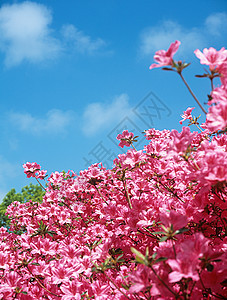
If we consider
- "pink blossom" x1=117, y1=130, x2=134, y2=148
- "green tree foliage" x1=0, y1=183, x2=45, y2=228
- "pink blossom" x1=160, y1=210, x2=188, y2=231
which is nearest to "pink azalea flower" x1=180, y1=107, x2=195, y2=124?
"pink blossom" x1=117, y1=130, x2=134, y2=148

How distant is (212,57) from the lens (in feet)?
5.05

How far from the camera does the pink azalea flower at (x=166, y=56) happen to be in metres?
1.53

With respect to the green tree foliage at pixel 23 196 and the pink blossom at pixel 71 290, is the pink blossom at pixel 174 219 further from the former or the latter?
the green tree foliage at pixel 23 196

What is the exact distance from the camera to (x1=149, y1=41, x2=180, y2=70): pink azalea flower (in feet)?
5.03

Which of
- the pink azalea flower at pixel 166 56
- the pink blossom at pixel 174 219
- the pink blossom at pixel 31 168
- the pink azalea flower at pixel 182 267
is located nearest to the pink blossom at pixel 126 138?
the pink azalea flower at pixel 166 56

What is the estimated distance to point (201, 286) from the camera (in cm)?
146

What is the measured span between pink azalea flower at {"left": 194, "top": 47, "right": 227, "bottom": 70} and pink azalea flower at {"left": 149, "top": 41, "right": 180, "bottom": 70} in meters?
0.14

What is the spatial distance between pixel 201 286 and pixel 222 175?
652 mm

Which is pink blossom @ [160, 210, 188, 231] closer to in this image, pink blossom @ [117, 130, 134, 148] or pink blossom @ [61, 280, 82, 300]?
pink blossom @ [61, 280, 82, 300]

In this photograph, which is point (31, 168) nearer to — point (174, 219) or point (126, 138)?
point (126, 138)

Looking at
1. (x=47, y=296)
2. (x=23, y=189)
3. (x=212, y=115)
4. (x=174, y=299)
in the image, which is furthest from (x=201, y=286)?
(x=23, y=189)

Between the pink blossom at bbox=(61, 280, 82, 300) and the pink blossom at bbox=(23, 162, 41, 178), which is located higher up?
the pink blossom at bbox=(23, 162, 41, 178)

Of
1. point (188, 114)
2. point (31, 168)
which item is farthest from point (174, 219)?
point (31, 168)

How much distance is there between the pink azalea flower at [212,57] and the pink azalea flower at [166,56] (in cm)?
14
